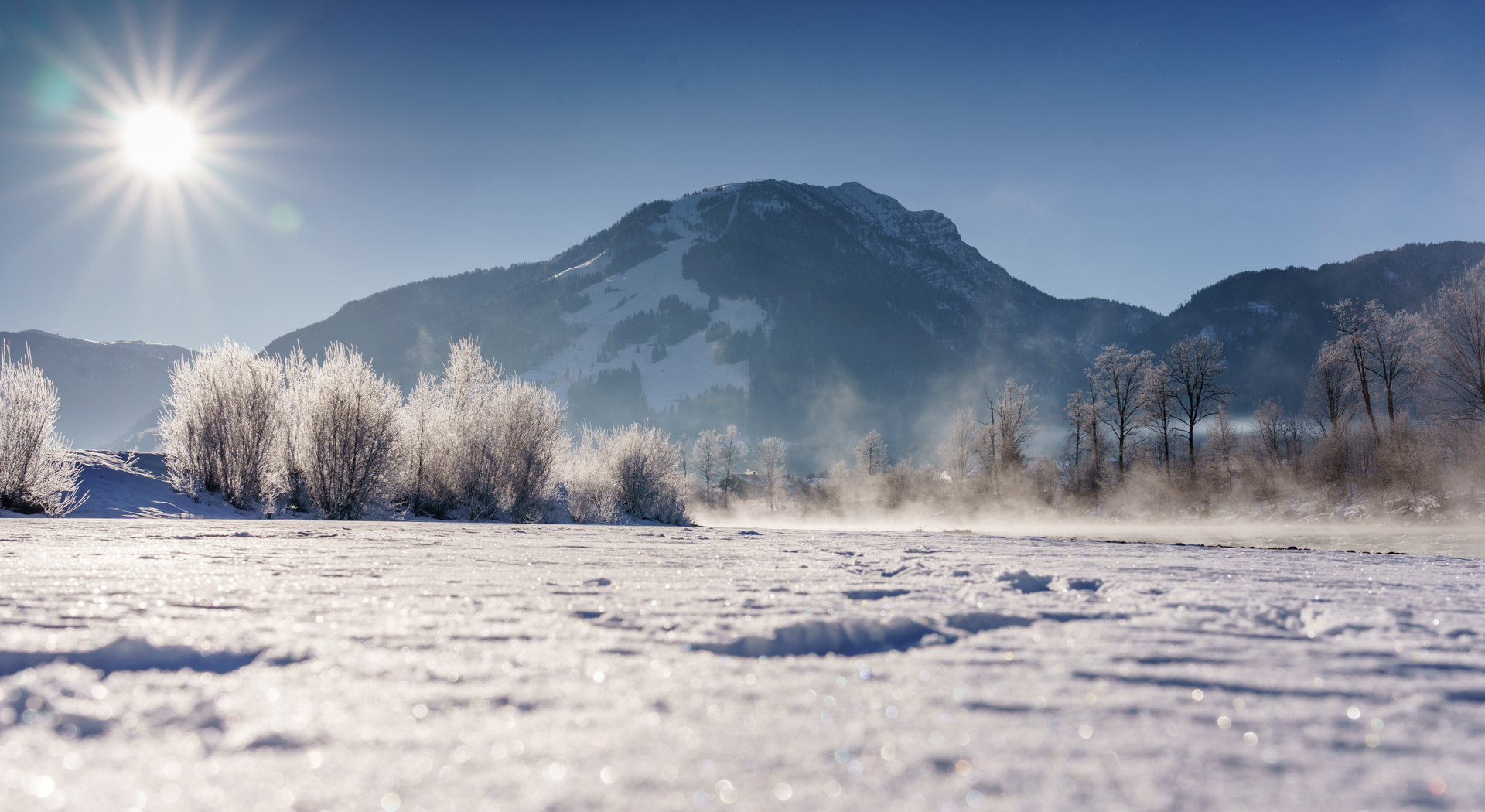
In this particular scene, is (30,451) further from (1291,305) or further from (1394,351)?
(1291,305)

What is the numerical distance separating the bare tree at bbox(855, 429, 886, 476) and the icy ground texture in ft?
169

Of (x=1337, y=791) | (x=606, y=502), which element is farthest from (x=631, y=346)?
(x=1337, y=791)

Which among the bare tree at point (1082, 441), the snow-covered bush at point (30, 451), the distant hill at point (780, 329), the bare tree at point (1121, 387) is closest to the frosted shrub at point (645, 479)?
the snow-covered bush at point (30, 451)

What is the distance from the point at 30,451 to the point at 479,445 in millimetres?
8042

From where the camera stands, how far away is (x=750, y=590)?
2.21 m

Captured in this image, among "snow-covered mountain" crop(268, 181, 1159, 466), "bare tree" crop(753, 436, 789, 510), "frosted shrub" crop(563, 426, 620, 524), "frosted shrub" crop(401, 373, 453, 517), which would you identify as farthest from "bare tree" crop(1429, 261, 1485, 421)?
"snow-covered mountain" crop(268, 181, 1159, 466)

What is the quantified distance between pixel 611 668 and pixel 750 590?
44.4 inches

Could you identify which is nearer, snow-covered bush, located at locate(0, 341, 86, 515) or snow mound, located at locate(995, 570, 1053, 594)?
snow mound, located at locate(995, 570, 1053, 594)

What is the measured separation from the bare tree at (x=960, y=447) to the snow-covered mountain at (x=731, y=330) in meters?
81.3

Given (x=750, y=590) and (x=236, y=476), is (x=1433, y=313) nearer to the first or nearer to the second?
(x=750, y=590)

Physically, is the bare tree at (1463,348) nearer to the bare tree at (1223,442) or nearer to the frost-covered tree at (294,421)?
the bare tree at (1223,442)

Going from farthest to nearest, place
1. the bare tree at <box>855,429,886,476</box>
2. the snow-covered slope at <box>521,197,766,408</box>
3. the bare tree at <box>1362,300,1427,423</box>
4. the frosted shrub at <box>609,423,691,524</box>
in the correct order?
1. the snow-covered slope at <box>521,197,766,408</box>
2. the bare tree at <box>855,429,886,476</box>
3. the bare tree at <box>1362,300,1427,423</box>
4. the frosted shrub at <box>609,423,691,524</box>

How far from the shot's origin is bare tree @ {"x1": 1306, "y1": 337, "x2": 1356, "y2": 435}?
29648mm

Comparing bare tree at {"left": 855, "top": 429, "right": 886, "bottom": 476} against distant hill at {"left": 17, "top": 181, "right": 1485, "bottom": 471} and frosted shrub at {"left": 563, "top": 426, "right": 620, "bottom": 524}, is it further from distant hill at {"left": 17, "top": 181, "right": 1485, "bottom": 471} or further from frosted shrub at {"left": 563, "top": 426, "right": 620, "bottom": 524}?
distant hill at {"left": 17, "top": 181, "right": 1485, "bottom": 471}
